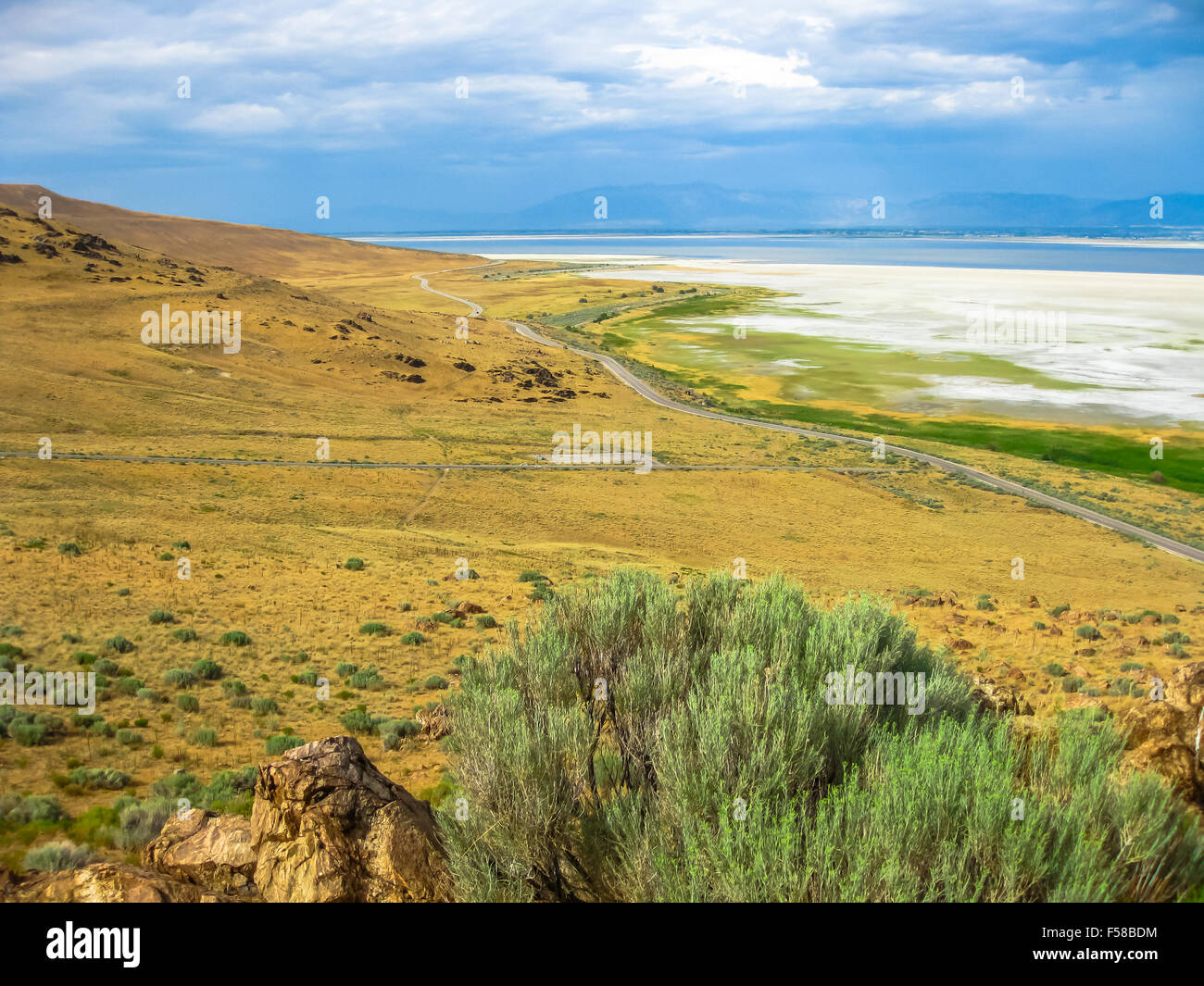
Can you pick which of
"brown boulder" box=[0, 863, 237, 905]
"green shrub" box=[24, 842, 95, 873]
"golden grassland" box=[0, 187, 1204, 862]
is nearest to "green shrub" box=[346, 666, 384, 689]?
"golden grassland" box=[0, 187, 1204, 862]

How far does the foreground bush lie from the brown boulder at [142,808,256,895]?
2.06 meters

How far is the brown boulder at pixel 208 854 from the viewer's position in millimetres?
8305

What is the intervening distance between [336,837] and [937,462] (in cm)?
5719

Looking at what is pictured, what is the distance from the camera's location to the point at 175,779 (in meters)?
12.2

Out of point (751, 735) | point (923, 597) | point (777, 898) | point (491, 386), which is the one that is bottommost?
point (923, 597)

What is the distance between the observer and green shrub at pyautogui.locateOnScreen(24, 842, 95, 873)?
362 inches

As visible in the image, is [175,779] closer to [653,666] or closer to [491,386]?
[653,666]

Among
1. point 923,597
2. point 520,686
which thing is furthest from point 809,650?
point 923,597

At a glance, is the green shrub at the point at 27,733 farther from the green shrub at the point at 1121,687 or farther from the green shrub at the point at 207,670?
the green shrub at the point at 1121,687

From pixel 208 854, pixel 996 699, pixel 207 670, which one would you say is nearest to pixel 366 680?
pixel 207 670

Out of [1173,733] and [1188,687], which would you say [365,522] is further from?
[1173,733]

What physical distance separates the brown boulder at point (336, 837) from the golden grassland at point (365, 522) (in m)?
5.47

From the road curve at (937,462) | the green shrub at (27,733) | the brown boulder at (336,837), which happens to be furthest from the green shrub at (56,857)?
the road curve at (937,462)
